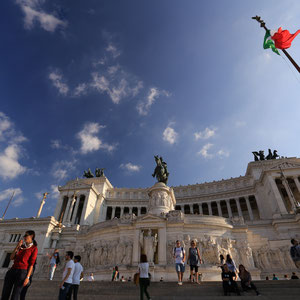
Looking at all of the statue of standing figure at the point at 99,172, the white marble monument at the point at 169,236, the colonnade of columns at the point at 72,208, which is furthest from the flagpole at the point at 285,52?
the statue of standing figure at the point at 99,172

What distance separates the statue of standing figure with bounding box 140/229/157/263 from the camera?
21.0m

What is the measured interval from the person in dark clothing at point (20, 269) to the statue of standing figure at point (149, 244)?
16.4 meters

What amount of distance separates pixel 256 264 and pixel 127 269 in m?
14.8

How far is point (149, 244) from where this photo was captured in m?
21.3

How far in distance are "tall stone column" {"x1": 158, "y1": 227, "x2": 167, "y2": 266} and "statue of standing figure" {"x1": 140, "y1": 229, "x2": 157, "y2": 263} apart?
508 millimetres

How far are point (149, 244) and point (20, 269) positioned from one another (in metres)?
16.9

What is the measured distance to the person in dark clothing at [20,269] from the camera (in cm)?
570

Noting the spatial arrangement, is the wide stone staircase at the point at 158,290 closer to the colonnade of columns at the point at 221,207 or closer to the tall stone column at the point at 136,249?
the tall stone column at the point at 136,249

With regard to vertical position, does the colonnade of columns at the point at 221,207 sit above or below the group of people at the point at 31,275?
above

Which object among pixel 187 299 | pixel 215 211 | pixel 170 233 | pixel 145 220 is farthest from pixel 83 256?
pixel 215 211

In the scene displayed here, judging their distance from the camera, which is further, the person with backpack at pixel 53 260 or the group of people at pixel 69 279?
the person with backpack at pixel 53 260

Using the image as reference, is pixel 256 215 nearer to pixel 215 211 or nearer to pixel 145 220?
pixel 215 211

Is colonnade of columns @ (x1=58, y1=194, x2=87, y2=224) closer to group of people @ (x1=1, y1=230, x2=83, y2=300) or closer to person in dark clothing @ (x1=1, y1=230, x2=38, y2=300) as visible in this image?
group of people @ (x1=1, y1=230, x2=83, y2=300)

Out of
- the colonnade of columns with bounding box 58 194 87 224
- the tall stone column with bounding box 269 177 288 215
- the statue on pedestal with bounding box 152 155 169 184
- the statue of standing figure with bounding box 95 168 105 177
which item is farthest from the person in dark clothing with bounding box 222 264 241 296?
the statue of standing figure with bounding box 95 168 105 177
